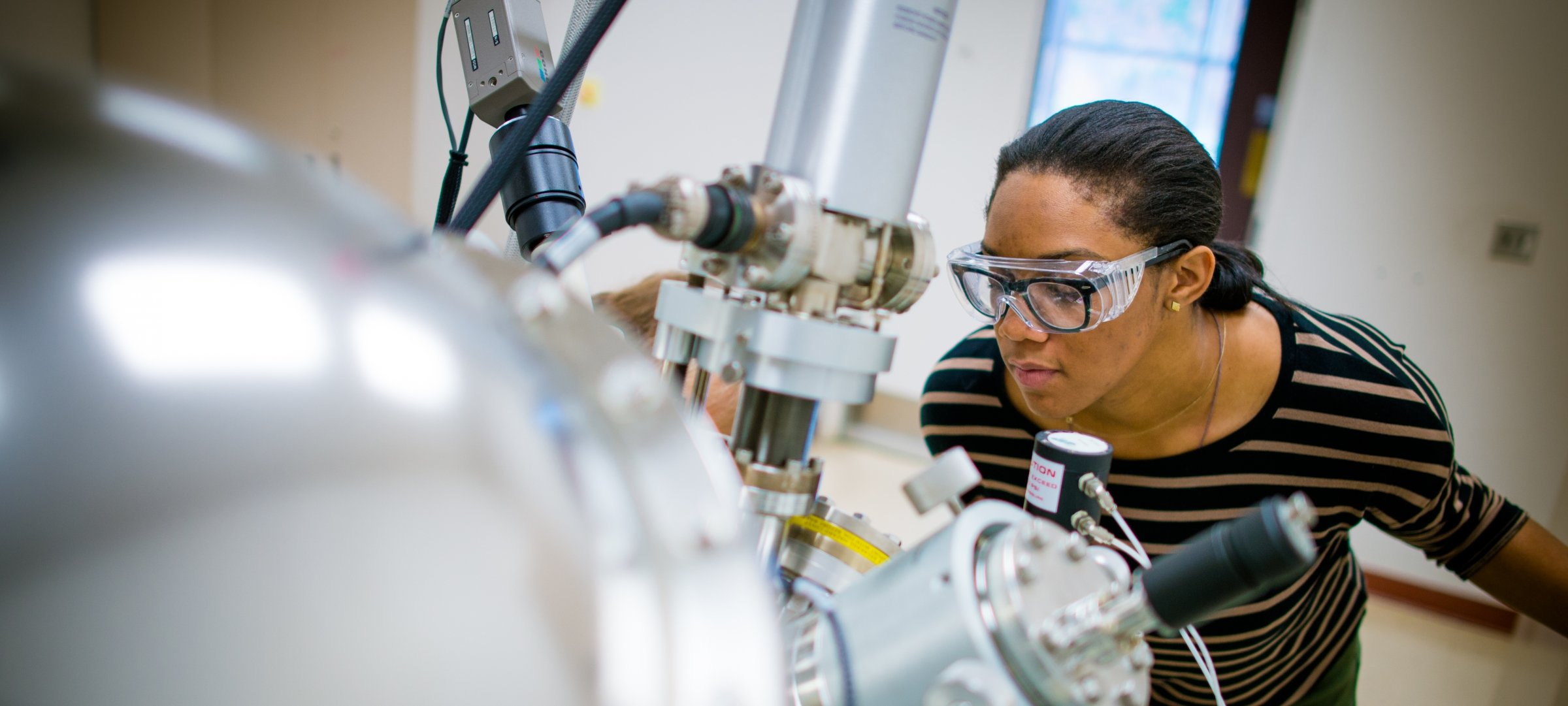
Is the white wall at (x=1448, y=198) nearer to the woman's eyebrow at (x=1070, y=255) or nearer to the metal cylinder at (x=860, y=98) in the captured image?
the woman's eyebrow at (x=1070, y=255)

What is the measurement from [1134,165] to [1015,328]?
0.74 ft

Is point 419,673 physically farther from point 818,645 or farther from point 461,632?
point 818,645

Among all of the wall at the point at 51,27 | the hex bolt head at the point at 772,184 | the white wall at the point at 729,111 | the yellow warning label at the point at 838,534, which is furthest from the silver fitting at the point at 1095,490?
the wall at the point at 51,27

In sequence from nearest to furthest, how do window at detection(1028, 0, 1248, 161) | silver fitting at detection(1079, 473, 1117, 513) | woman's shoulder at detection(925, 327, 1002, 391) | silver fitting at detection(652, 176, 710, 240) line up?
silver fitting at detection(652, 176, 710, 240) → silver fitting at detection(1079, 473, 1117, 513) → woman's shoulder at detection(925, 327, 1002, 391) → window at detection(1028, 0, 1248, 161)

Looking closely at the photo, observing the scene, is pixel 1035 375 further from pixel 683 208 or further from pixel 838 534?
pixel 683 208

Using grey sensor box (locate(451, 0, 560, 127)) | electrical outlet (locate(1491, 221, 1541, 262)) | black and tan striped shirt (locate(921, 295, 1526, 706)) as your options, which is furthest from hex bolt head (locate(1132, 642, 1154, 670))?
electrical outlet (locate(1491, 221, 1541, 262))

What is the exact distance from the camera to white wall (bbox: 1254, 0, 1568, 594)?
221cm

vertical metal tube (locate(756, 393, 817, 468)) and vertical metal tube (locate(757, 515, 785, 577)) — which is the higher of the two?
vertical metal tube (locate(756, 393, 817, 468))

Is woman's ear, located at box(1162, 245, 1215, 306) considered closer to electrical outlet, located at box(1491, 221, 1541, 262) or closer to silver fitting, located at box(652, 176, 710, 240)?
silver fitting, located at box(652, 176, 710, 240)

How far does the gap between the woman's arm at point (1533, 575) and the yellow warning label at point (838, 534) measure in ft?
3.30

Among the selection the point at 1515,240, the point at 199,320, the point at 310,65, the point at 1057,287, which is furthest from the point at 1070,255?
the point at 310,65

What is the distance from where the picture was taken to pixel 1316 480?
99 cm

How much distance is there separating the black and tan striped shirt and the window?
195cm

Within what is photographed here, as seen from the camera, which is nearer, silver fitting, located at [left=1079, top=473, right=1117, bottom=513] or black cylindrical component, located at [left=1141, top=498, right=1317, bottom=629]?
black cylindrical component, located at [left=1141, top=498, right=1317, bottom=629]
